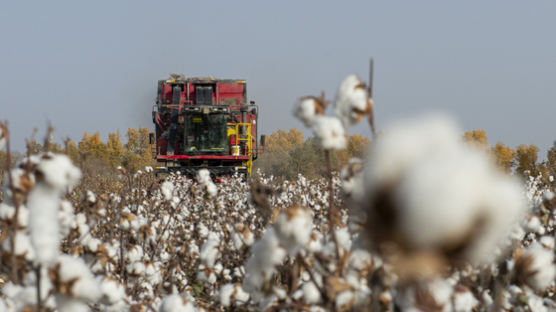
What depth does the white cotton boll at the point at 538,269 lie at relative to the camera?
1.67m

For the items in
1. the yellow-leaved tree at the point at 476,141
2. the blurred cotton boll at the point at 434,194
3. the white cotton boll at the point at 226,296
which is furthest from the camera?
the white cotton boll at the point at 226,296

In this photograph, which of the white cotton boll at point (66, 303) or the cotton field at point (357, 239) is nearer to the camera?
the cotton field at point (357, 239)

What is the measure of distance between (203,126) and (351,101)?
54.7ft

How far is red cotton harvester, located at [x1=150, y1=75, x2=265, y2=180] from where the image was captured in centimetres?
1766

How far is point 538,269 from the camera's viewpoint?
1.67 meters

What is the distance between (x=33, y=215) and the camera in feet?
4.13

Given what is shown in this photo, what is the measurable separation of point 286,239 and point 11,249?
2.64 ft

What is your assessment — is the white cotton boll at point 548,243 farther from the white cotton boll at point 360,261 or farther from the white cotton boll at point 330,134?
the white cotton boll at point 330,134

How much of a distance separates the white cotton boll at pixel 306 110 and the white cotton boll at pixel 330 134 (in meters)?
0.10

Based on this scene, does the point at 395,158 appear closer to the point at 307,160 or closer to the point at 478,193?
the point at 478,193

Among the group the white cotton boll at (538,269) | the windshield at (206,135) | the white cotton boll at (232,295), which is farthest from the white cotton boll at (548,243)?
the windshield at (206,135)

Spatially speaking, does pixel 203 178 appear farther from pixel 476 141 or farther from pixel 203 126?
pixel 203 126

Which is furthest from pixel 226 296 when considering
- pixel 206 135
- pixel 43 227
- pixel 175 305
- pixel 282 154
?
pixel 282 154

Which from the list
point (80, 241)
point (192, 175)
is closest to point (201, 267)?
point (80, 241)
